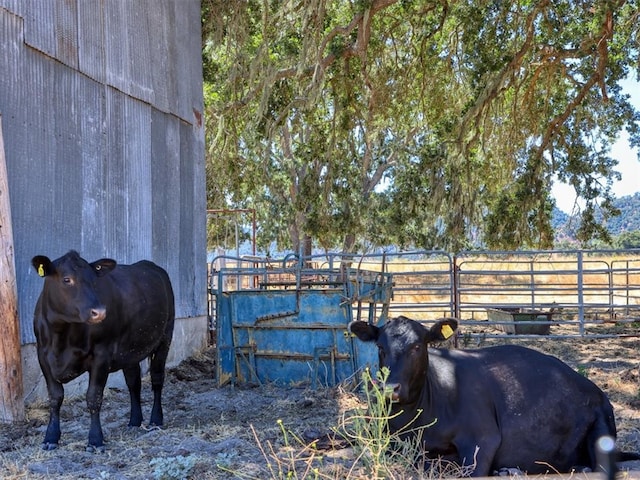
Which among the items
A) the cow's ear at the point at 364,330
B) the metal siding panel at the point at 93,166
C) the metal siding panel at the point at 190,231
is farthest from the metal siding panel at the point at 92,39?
the cow's ear at the point at 364,330

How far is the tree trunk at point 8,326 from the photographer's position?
6.70 metres

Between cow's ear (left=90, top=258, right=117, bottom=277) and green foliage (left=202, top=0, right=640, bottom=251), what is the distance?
22.2ft

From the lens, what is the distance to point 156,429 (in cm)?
661

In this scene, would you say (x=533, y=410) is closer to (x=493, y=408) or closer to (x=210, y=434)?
(x=493, y=408)

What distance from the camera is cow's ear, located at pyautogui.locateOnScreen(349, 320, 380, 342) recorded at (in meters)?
5.25

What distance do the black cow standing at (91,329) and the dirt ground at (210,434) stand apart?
0.31m

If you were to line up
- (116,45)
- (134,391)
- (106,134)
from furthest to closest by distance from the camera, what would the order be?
(116,45), (106,134), (134,391)

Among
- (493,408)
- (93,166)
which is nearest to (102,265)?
(93,166)

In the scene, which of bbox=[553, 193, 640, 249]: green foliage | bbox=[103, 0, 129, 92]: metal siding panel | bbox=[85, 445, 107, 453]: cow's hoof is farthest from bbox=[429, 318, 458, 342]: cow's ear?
bbox=[553, 193, 640, 249]: green foliage

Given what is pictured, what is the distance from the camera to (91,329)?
20.2 feet

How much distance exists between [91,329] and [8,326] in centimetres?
113

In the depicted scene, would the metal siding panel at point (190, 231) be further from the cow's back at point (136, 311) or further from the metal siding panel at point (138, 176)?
the cow's back at point (136, 311)

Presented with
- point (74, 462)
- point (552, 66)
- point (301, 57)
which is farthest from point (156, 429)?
point (552, 66)

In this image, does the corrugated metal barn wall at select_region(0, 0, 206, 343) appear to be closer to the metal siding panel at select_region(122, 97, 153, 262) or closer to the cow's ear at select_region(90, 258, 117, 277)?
the metal siding panel at select_region(122, 97, 153, 262)
